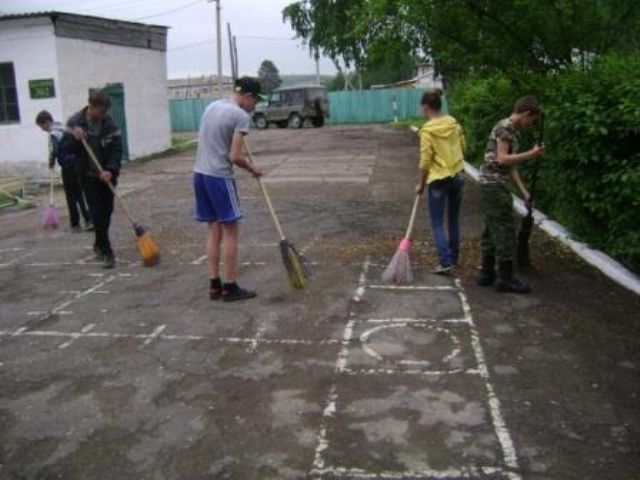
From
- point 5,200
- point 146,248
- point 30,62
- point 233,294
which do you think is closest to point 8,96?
point 30,62

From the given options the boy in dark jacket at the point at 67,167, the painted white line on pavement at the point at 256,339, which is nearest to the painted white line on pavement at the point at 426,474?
the painted white line on pavement at the point at 256,339

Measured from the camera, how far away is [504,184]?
6180mm

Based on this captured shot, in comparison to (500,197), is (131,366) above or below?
below

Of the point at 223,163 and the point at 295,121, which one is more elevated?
the point at 223,163

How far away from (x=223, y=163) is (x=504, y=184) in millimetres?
2397

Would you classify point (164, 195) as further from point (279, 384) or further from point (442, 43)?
point (279, 384)

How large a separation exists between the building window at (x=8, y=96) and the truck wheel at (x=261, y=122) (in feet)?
71.2

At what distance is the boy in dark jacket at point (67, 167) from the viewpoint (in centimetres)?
952

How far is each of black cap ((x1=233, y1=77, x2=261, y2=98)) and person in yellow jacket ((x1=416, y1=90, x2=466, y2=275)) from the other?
1.55 meters

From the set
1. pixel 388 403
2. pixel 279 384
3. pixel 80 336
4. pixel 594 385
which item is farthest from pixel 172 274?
pixel 594 385

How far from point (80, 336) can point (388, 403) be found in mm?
2681

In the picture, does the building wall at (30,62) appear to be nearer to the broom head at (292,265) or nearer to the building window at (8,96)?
the building window at (8,96)

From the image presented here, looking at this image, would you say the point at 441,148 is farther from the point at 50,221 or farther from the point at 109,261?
the point at 50,221

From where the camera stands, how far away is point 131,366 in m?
4.97
